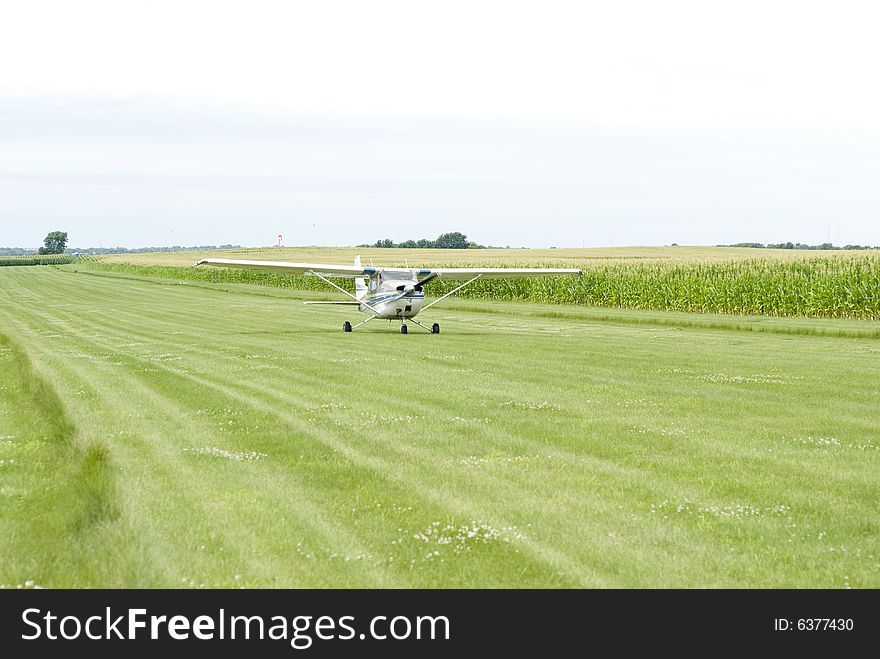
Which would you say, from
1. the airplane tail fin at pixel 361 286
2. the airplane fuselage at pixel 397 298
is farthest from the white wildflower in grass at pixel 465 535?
the airplane tail fin at pixel 361 286

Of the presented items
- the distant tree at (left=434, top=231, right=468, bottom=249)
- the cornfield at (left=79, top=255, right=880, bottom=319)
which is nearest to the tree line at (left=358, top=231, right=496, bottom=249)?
the distant tree at (left=434, top=231, right=468, bottom=249)

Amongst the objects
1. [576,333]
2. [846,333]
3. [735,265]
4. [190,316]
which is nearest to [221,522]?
[576,333]

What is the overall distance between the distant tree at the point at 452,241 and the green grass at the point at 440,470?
156m

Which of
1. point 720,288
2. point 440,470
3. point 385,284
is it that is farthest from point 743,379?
point 720,288

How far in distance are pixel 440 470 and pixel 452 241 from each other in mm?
170620

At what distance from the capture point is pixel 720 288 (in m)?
39.2

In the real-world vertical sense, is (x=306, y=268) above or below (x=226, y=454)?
above

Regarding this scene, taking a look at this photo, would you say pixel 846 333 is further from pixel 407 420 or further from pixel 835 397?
pixel 407 420

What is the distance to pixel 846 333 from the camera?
2812 centimetres

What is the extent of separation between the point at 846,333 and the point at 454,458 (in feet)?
70.9

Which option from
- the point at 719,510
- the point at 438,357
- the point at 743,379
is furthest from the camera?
the point at 438,357

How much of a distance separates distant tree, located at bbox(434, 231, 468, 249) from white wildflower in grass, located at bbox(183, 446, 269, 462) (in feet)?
544

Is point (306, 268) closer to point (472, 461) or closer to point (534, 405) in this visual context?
point (534, 405)

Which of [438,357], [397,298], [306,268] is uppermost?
[306,268]
